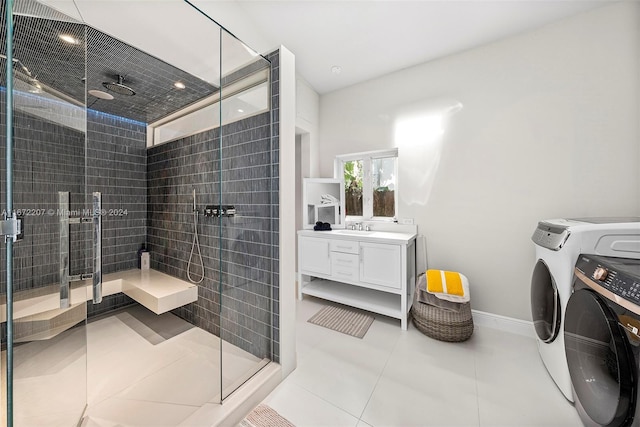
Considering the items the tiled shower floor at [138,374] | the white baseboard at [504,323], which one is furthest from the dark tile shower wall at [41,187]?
the white baseboard at [504,323]

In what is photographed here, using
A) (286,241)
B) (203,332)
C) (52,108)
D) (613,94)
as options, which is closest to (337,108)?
(286,241)

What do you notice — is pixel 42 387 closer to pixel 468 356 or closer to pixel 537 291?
pixel 468 356

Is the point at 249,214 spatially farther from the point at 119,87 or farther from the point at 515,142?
the point at 515,142

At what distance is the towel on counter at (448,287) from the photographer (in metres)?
1.90

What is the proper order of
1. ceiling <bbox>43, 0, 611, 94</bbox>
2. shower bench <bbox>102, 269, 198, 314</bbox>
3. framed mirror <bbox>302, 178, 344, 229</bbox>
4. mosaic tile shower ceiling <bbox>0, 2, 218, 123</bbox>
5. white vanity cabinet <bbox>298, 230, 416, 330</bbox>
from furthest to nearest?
framed mirror <bbox>302, 178, 344, 229</bbox> → white vanity cabinet <bbox>298, 230, 416, 330</bbox> → shower bench <bbox>102, 269, 198, 314</bbox> → ceiling <bbox>43, 0, 611, 94</bbox> → mosaic tile shower ceiling <bbox>0, 2, 218, 123</bbox>

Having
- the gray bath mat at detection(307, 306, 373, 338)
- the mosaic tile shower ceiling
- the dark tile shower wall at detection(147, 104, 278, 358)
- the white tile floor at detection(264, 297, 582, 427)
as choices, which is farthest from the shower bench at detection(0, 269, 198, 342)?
the gray bath mat at detection(307, 306, 373, 338)

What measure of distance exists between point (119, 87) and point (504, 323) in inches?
158

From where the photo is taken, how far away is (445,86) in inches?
92.0

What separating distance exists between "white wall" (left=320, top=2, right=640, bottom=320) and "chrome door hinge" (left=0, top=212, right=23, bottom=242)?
8.82 feet

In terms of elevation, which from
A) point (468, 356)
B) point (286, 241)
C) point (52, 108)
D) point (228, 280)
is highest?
point (52, 108)

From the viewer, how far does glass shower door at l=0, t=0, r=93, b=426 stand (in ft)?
2.34

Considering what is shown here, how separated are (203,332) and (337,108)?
9.64 ft

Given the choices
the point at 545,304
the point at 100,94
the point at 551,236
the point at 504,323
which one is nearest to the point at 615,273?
the point at 551,236

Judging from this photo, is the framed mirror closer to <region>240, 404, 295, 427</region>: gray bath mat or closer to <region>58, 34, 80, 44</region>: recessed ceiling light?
<region>240, 404, 295, 427</region>: gray bath mat
